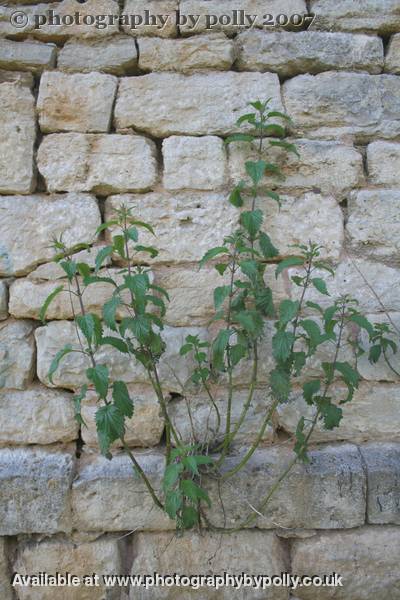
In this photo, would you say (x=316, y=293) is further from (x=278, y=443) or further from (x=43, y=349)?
(x=43, y=349)

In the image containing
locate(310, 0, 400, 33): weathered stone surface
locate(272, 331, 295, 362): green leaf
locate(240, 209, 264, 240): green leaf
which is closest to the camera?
locate(272, 331, 295, 362): green leaf

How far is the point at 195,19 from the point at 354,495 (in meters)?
2.12

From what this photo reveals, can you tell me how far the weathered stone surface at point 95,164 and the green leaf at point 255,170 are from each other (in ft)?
1.33

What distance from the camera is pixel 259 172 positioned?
6.33 ft

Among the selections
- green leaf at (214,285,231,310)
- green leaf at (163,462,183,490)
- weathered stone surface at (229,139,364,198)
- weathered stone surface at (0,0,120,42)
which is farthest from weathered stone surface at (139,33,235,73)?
green leaf at (163,462,183,490)

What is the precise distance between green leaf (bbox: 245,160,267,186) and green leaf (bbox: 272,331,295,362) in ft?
2.04

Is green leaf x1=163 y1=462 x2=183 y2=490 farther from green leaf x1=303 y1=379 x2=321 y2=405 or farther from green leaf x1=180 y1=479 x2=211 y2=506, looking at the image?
green leaf x1=303 y1=379 x2=321 y2=405

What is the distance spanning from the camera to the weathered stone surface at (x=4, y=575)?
6.21ft

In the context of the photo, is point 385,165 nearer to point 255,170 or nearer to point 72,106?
point 255,170

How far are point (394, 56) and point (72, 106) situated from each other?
1.45 meters

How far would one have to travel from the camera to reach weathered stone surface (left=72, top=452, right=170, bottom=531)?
1878 millimetres

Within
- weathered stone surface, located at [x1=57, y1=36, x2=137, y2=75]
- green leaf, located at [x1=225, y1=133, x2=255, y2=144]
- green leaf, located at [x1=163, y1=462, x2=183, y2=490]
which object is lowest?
green leaf, located at [x1=163, y1=462, x2=183, y2=490]

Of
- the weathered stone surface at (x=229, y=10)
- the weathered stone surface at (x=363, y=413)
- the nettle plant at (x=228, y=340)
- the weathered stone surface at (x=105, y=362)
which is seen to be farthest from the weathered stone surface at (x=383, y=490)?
the weathered stone surface at (x=229, y=10)

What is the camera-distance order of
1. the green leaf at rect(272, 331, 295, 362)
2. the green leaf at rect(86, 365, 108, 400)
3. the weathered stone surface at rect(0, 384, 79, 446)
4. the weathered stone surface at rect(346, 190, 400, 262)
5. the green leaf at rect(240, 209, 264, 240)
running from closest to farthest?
the green leaf at rect(86, 365, 108, 400) < the green leaf at rect(272, 331, 295, 362) < the green leaf at rect(240, 209, 264, 240) < the weathered stone surface at rect(0, 384, 79, 446) < the weathered stone surface at rect(346, 190, 400, 262)
